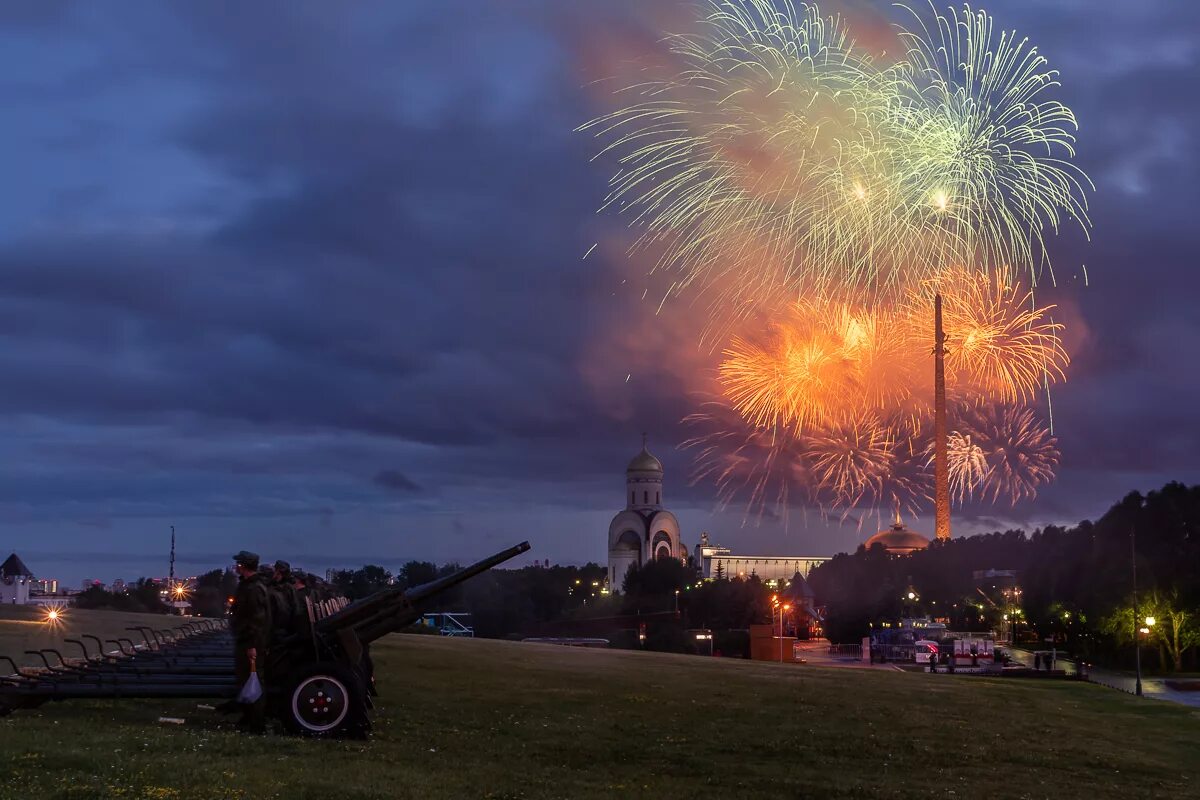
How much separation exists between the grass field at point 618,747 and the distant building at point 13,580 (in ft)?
228

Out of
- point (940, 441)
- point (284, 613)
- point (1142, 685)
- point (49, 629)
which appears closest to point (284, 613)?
point (284, 613)

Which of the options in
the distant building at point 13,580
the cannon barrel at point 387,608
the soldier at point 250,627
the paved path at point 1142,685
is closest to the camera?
the soldier at point 250,627

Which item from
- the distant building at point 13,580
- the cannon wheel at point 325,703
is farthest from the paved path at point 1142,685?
the distant building at point 13,580

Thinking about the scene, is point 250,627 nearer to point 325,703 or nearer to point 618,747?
point 325,703

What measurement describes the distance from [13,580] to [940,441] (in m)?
90.2

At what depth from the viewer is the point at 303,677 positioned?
1588 centimetres

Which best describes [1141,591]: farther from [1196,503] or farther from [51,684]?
[51,684]

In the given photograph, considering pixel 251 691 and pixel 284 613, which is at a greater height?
pixel 284 613

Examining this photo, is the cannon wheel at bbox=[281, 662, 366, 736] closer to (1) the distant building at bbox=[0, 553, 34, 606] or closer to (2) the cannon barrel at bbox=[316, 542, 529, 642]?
(2) the cannon barrel at bbox=[316, 542, 529, 642]

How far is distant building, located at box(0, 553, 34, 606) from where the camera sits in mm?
92312

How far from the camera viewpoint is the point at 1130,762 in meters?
21.6

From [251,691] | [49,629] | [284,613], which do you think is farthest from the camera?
[49,629]

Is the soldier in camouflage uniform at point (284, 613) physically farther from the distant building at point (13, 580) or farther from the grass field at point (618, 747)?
the distant building at point (13, 580)

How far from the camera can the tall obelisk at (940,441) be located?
12020cm
